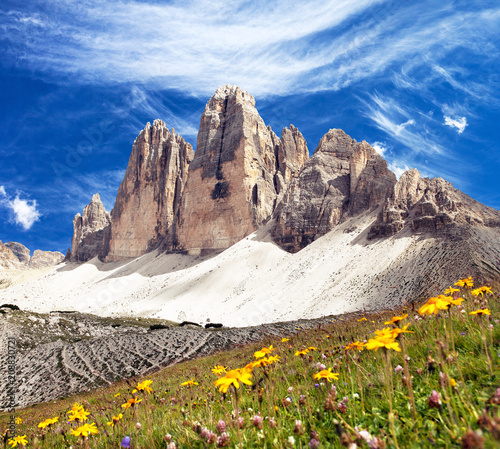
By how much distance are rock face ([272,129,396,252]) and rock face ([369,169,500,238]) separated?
7701 millimetres

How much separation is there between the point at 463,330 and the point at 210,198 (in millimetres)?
89867

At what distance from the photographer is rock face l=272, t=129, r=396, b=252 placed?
67000 millimetres

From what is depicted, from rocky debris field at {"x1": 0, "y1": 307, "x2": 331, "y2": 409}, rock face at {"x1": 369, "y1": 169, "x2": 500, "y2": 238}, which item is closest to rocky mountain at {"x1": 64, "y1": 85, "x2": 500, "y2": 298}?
rock face at {"x1": 369, "y1": 169, "x2": 500, "y2": 238}

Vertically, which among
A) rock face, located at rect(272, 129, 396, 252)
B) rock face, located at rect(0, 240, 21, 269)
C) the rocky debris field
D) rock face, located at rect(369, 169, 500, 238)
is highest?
rock face, located at rect(0, 240, 21, 269)

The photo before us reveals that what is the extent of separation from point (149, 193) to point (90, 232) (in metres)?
44.7

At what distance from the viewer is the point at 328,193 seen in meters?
72.2

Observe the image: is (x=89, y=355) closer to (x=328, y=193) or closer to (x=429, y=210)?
(x=429, y=210)

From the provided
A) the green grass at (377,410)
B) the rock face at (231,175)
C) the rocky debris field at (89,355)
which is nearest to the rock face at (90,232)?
the rock face at (231,175)

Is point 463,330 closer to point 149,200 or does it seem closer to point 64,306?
point 64,306

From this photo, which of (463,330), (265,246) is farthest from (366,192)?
(463,330)

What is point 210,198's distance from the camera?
92.4 metres

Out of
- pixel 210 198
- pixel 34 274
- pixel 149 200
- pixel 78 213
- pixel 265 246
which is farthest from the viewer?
pixel 78 213

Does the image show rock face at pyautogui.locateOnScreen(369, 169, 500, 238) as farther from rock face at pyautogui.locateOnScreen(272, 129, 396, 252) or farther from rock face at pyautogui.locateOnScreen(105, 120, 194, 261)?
rock face at pyautogui.locateOnScreen(105, 120, 194, 261)

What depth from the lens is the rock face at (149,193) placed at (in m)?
117
